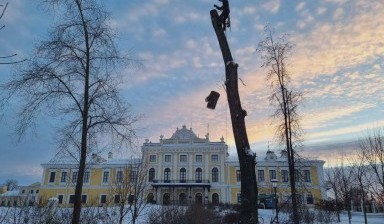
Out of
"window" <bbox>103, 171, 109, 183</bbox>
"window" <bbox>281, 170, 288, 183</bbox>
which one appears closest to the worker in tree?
"window" <bbox>281, 170, 288, 183</bbox>

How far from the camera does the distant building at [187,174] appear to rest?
51.1 metres

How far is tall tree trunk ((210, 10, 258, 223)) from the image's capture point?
5.10 m

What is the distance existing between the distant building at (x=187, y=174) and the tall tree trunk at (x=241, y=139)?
45925 millimetres

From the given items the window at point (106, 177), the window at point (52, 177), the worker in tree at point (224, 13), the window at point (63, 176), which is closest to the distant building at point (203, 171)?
the window at point (106, 177)

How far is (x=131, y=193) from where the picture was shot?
1421 centimetres

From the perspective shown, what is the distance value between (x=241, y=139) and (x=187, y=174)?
48.8 meters

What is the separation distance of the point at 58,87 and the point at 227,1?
553cm

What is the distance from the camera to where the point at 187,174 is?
53.3 m

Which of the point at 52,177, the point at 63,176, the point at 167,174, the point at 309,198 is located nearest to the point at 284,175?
the point at 309,198

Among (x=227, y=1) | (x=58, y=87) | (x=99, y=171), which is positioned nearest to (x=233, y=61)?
(x=227, y=1)

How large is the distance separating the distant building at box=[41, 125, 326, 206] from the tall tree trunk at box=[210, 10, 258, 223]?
45925mm

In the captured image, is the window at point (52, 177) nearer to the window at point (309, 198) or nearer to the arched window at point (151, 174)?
the arched window at point (151, 174)

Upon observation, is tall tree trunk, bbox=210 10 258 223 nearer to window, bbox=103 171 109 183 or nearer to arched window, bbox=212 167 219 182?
arched window, bbox=212 167 219 182

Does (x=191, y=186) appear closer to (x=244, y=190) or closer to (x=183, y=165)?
(x=183, y=165)
